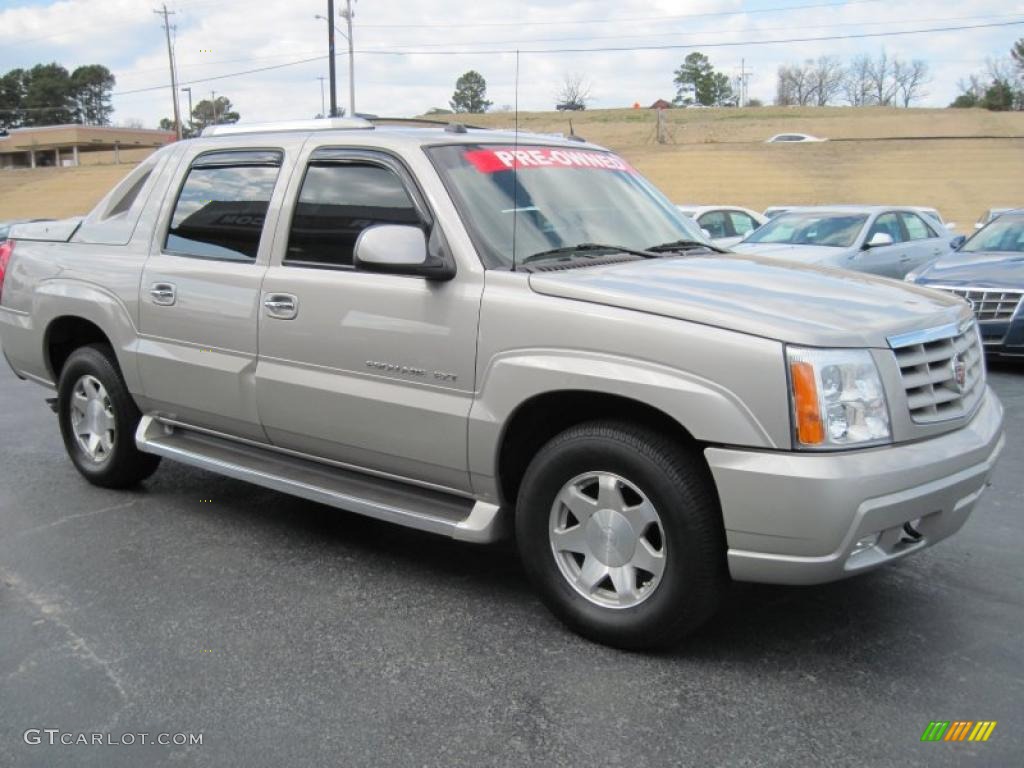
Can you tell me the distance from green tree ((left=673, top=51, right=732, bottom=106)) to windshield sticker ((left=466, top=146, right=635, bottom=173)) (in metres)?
110

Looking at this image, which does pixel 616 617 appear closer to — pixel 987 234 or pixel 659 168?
pixel 987 234

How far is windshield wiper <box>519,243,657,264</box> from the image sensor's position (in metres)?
3.94

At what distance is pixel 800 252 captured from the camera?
11.4 metres

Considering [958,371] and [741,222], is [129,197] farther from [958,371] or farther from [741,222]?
[741,222]

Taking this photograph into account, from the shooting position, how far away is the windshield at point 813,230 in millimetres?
11867

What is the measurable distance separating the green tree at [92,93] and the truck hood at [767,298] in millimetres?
119879

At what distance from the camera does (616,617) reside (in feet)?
11.5

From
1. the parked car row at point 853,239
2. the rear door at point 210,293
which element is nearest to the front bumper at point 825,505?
the rear door at point 210,293

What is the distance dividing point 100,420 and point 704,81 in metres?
111

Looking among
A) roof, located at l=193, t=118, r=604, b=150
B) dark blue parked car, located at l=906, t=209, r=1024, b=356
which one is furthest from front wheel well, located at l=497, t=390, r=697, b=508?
dark blue parked car, located at l=906, t=209, r=1024, b=356

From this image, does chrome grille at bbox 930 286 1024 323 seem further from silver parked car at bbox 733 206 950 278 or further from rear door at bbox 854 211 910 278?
rear door at bbox 854 211 910 278

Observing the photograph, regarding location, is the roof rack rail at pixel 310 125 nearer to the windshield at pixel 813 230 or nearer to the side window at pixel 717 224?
the windshield at pixel 813 230

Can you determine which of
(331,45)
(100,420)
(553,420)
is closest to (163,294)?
(100,420)

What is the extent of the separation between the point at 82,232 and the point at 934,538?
4695 mm
